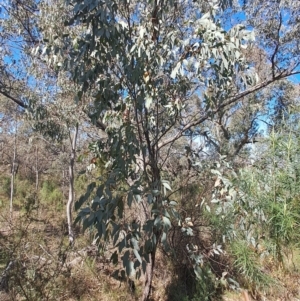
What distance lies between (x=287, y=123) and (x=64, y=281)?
335cm

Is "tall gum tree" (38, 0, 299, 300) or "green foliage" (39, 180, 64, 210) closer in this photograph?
"tall gum tree" (38, 0, 299, 300)

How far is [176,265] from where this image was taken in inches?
157

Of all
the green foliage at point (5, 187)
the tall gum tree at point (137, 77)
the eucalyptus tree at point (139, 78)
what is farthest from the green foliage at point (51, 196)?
the tall gum tree at point (137, 77)

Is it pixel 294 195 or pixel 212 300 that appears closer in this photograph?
pixel 294 195

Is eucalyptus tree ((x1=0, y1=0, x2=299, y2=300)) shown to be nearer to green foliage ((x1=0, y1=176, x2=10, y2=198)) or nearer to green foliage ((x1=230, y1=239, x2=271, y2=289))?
green foliage ((x1=230, y1=239, x2=271, y2=289))

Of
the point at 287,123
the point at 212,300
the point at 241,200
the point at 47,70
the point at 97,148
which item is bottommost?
the point at 212,300

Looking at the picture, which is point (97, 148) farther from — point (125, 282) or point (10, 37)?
point (10, 37)

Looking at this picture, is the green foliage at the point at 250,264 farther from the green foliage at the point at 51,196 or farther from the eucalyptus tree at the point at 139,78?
the green foliage at the point at 51,196

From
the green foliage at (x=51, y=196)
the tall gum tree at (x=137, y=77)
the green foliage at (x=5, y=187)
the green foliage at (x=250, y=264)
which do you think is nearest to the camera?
the tall gum tree at (x=137, y=77)

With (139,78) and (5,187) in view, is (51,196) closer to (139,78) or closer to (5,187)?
(5,187)

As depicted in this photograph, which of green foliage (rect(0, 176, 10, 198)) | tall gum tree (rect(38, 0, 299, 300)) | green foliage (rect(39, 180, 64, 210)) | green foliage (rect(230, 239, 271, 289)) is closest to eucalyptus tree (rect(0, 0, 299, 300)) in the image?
tall gum tree (rect(38, 0, 299, 300))

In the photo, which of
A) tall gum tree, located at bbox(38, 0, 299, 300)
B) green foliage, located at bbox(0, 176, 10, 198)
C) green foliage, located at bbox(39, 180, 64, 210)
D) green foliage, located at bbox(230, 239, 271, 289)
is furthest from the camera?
Result: green foliage, located at bbox(0, 176, 10, 198)

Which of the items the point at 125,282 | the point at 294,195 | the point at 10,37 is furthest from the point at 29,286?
the point at 10,37

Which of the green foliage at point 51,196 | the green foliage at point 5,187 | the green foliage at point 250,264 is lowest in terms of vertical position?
the green foliage at point 250,264
